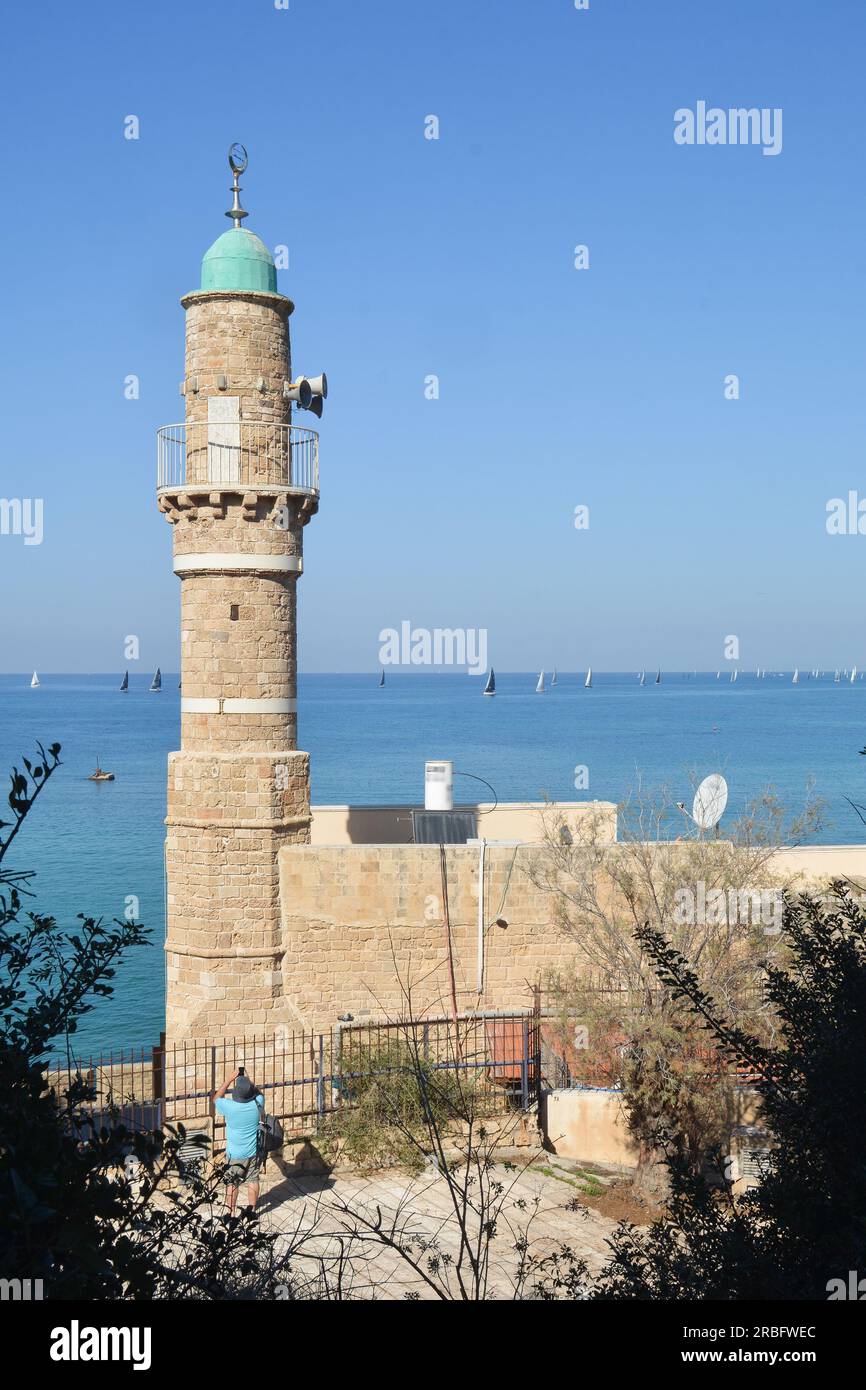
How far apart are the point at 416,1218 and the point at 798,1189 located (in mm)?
6728

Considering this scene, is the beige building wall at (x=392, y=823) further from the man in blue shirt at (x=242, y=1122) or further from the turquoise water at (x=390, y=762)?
the man in blue shirt at (x=242, y=1122)

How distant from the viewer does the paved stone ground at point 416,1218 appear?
1091cm

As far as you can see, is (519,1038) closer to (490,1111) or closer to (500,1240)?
(490,1111)

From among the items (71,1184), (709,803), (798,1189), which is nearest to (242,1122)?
(798,1189)

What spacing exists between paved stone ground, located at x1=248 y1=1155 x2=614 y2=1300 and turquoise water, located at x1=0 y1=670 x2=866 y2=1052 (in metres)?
7.62

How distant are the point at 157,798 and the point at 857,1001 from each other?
78.8m

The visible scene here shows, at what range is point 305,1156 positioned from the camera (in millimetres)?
14820

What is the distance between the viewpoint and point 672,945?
49.5 ft

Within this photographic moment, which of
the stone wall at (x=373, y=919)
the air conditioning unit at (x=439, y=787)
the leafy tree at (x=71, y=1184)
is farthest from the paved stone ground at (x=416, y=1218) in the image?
the air conditioning unit at (x=439, y=787)

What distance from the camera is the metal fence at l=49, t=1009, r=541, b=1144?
15164 millimetres

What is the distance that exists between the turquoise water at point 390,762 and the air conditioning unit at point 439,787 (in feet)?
5.55

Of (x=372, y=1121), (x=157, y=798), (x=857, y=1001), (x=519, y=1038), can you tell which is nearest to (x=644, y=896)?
(x=519, y=1038)

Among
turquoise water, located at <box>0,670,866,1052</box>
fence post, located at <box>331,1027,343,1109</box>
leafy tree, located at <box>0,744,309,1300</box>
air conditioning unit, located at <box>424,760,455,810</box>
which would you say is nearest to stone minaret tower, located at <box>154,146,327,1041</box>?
fence post, located at <box>331,1027,343,1109</box>
